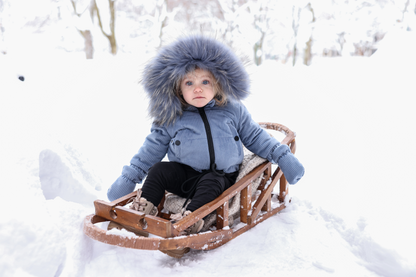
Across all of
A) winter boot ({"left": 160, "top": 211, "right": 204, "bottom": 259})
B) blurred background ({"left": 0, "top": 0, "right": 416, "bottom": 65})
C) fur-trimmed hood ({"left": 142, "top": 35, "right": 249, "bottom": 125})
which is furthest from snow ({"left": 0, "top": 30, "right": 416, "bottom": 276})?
blurred background ({"left": 0, "top": 0, "right": 416, "bottom": 65})

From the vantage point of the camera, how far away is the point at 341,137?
3.48 metres

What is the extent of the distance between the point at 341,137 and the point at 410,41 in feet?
7.22

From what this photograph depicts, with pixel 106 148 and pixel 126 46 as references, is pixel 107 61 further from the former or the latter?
pixel 126 46

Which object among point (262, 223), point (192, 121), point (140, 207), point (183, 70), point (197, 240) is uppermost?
point (183, 70)

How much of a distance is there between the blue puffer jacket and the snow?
0.82ft

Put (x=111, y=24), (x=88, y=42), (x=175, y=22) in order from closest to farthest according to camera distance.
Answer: (x=175, y=22), (x=88, y=42), (x=111, y=24)

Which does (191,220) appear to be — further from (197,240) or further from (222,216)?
(222,216)

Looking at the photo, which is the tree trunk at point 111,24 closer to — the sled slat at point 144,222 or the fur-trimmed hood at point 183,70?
the fur-trimmed hood at point 183,70

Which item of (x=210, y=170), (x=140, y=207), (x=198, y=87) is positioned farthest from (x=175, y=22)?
(x=140, y=207)

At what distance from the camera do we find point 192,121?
6.19 feet

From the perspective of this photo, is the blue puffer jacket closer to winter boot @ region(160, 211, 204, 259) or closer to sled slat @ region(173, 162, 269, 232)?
sled slat @ region(173, 162, 269, 232)

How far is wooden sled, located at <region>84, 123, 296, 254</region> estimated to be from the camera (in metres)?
1.41

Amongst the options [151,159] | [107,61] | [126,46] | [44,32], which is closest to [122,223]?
[151,159]

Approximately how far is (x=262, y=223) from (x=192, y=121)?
2.55 feet
